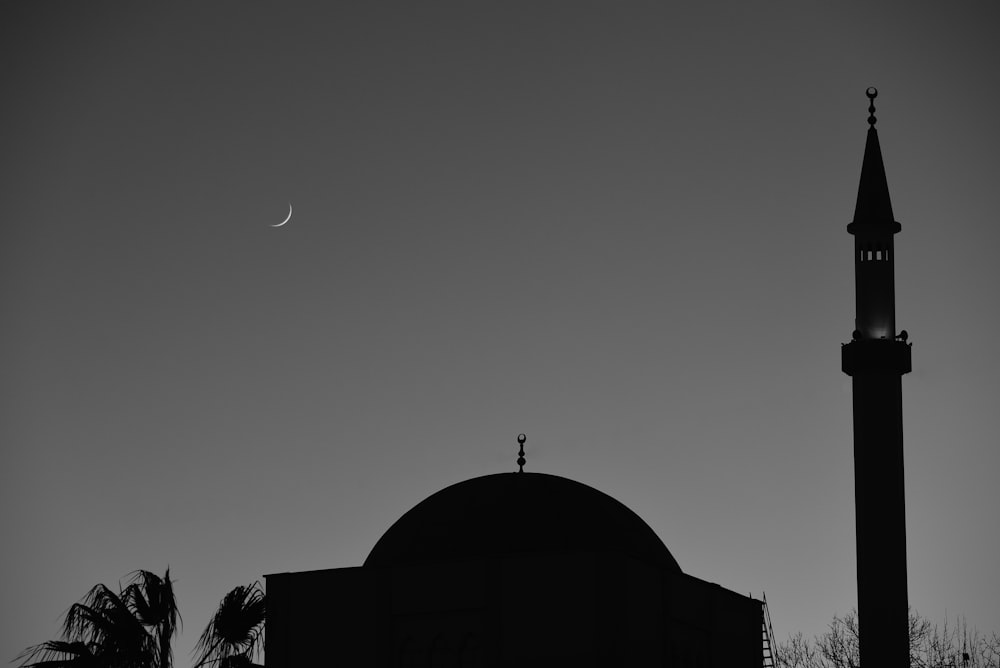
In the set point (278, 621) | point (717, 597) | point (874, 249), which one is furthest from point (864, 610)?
point (278, 621)

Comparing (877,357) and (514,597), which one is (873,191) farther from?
(514,597)

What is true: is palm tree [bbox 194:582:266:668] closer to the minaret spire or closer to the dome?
the dome

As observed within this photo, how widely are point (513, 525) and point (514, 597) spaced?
1607mm

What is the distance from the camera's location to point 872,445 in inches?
1166

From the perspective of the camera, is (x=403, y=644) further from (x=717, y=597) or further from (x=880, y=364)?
(x=880, y=364)

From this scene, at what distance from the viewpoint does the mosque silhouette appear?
21.4 meters

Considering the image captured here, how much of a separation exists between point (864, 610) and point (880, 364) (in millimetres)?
5058

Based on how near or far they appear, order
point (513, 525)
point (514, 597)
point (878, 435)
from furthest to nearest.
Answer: point (878, 435) → point (513, 525) → point (514, 597)

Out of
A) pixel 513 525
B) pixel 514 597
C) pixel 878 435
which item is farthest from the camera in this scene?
pixel 878 435

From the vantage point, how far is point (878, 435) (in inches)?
1168

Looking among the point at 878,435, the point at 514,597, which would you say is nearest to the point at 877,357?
the point at 878,435

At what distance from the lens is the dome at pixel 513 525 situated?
2294 centimetres

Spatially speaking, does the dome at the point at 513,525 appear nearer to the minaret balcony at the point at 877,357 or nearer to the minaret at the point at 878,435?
the minaret at the point at 878,435

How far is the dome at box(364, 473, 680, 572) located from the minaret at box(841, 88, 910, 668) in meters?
6.37
